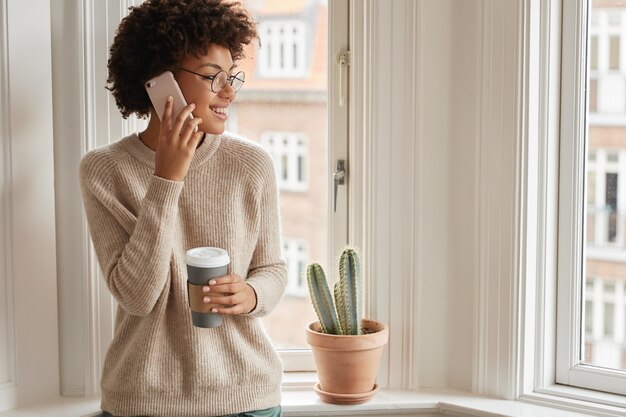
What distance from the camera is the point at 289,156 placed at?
2.39 meters

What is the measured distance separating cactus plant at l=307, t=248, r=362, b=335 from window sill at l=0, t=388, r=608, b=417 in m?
0.20

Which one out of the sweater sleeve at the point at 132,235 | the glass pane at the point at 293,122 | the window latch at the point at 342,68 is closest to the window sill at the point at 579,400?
the glass pane at the point at 293,122

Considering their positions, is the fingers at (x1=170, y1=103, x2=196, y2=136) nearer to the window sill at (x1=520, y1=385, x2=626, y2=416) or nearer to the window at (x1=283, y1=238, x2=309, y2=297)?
the window at (x1=283, y1=238, x2=309, y2=297)

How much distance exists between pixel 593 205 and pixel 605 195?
0.04 metres

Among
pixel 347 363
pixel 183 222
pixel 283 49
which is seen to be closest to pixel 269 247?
pixel 183 222

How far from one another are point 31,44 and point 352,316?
40.7 inches

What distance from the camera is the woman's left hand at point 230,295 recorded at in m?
1.66

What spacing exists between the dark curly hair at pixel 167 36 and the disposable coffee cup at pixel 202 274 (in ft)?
1.33

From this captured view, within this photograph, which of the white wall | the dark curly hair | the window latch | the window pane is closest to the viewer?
the dark curly hair

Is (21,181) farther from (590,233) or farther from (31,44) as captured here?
(590,233)

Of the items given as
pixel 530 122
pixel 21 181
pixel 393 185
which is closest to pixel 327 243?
pixel 393 185

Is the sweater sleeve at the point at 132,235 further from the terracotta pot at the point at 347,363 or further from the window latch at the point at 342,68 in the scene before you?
the window latch at the point at 342,68

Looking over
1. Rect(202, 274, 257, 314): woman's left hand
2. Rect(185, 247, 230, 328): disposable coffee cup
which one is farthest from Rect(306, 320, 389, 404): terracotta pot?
Rect(185, 247, 230, 328): disposable coffee cup

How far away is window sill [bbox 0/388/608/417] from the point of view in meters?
2.10
